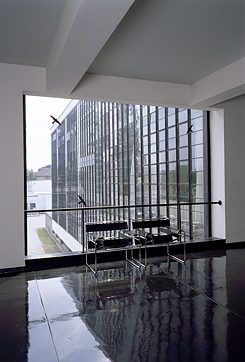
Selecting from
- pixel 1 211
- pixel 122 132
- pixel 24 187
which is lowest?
pixel 1 211

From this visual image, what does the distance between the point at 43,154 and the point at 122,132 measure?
142 centimetres

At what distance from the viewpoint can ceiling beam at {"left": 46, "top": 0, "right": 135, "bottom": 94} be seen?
223 cm

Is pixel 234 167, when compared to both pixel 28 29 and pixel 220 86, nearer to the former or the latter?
pixel 220 86

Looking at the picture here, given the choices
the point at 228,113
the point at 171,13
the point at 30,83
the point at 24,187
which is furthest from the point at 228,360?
the point at 228,113

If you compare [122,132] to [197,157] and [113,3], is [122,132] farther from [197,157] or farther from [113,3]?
[113,3]

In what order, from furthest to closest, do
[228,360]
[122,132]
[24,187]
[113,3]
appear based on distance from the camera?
[122,132] → [24,187] → [113,3] → [228,360]

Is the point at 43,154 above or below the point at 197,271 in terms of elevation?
above

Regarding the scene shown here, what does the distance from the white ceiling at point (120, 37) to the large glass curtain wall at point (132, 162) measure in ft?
2.76

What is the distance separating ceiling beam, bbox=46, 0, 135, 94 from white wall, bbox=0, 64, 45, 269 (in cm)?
55

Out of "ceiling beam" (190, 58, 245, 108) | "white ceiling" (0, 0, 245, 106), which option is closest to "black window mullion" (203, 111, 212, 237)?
"ceiling beam" (190, 58, 245, 108)

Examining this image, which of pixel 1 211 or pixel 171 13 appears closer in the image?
pixel 171 13

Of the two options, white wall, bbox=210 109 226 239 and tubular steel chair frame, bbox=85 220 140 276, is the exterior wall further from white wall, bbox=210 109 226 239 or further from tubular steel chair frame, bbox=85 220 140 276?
white wall, bbox=210 109 226 239

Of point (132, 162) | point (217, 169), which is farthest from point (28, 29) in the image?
point (217, 169)

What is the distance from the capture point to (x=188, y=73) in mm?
4426
